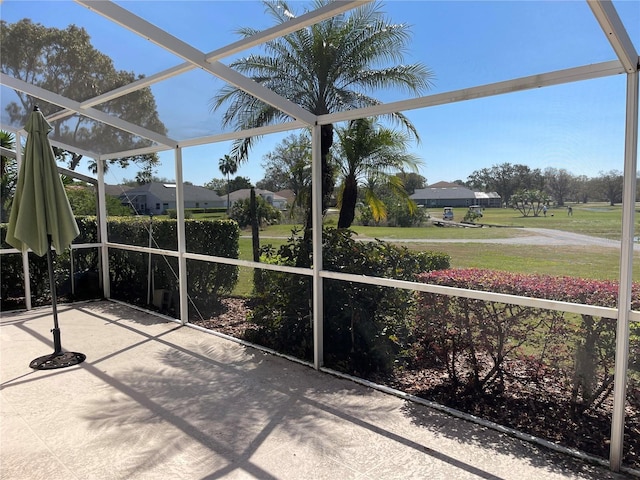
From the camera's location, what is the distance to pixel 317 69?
4.95 metres

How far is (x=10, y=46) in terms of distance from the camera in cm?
466

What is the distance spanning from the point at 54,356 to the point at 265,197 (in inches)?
111

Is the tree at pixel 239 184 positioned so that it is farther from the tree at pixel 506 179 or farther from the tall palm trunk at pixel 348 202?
the tree at pixel 506 179

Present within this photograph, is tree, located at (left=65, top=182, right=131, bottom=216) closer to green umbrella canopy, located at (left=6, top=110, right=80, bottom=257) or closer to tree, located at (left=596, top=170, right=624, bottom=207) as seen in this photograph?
green umbrella canopy, located at (left=6, top=110, right=80, bottom=257)

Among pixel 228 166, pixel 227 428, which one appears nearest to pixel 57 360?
pixel 227 428

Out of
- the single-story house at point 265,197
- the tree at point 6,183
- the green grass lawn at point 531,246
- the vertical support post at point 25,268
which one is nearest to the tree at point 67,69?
the vertical support post at point 25,268

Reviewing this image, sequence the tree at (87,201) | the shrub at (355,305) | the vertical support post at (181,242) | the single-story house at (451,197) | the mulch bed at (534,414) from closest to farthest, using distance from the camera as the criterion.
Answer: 1. the mulch bed at (534,414)
2. the single-story house at (451,197)
3. the shrub at (355,305)
4. the vertical support post at (181,242)
5. the tree at (87,201)

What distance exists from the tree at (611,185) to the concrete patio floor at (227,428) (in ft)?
5.24

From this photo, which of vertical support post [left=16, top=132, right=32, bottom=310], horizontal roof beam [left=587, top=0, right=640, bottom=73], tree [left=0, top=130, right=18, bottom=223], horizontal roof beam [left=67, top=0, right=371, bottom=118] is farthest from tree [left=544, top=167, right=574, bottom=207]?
tree [left=0, top=130, right=18, bottom=223]

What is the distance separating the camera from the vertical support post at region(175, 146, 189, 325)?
5.54m

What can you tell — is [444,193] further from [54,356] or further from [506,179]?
[54,356]

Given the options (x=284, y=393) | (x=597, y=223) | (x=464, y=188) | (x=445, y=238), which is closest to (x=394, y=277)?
(x=445, y=238)

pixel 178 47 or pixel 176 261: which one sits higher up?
pixel 178 47

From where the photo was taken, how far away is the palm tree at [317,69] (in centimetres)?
460
